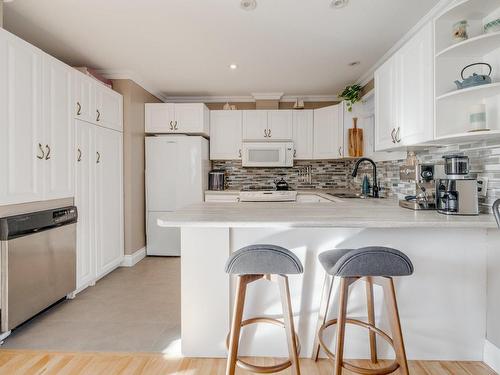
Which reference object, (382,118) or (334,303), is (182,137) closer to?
(382,118)

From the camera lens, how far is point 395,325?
136 centimetres

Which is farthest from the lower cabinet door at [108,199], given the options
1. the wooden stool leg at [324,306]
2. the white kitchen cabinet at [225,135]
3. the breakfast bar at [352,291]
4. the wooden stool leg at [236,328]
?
the wooden stool leg at [324,306]

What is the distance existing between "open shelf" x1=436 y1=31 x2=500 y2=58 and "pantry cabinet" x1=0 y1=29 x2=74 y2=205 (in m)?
2.65

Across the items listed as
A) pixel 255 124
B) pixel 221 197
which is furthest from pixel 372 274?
pixel 255 124

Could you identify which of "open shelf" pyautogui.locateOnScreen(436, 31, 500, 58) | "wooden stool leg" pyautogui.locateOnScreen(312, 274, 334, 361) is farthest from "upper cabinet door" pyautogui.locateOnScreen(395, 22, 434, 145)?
"wooden stool leg" pyautogui.locateOnScreen(312, 274, 334, 361)

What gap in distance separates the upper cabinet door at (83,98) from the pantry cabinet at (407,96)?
263 cm

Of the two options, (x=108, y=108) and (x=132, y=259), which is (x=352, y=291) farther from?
(x=108, y=108)

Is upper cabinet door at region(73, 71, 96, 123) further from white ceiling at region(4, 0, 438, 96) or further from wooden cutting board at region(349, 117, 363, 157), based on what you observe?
wooden cutting board at region(349, 117, 363, 157)

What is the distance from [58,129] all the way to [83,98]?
48 centimetres

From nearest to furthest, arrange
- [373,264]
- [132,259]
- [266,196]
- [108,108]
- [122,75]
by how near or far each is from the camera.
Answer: [373,264], [108,108], [122,75], [132,259], [266,196]

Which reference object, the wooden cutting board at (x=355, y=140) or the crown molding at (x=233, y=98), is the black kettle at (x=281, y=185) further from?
the crown molding at (x=233, y=98)

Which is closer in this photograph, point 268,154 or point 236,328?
point 236,328

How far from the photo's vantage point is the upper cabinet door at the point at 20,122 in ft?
6.15

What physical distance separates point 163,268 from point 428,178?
288 centimetres
